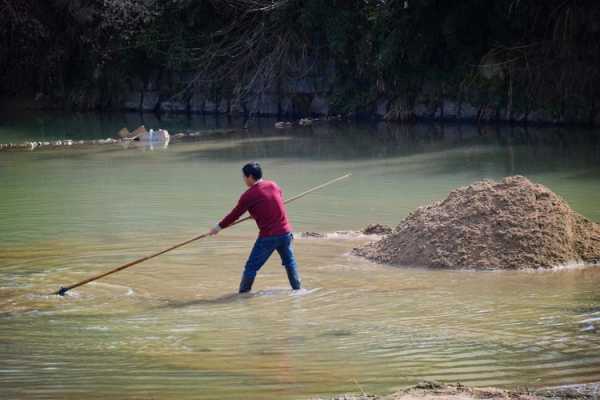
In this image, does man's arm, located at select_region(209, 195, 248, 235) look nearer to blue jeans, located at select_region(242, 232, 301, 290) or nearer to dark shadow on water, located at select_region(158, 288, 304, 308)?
blue jeans, located at select_region(242, 232, 301, 290)

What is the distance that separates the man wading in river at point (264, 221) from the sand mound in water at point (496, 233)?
1.94m

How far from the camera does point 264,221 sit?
10719 millimetres

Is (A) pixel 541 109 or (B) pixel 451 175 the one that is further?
(A) pixel 541 109

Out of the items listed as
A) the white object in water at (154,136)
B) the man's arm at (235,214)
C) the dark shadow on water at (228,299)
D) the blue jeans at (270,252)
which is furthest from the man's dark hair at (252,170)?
the white object in water at (154,136)

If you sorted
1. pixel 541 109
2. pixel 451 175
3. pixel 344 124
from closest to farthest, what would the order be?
pixel 451 175
pixel 541 109
pixel 344 124

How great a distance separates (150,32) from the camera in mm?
34250

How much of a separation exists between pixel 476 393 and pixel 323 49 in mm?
26158

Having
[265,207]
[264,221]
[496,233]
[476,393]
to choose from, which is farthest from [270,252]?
[476,393]

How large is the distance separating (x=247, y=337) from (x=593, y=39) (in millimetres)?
18721

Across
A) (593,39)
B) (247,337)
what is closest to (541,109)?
(593,39)

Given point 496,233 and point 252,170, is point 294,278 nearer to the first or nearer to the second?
point 252,170

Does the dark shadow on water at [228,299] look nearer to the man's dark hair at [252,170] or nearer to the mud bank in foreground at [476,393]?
the man's dark hair at [252,170]

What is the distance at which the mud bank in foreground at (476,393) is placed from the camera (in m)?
6.66

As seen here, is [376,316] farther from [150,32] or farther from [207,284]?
[150,32]
